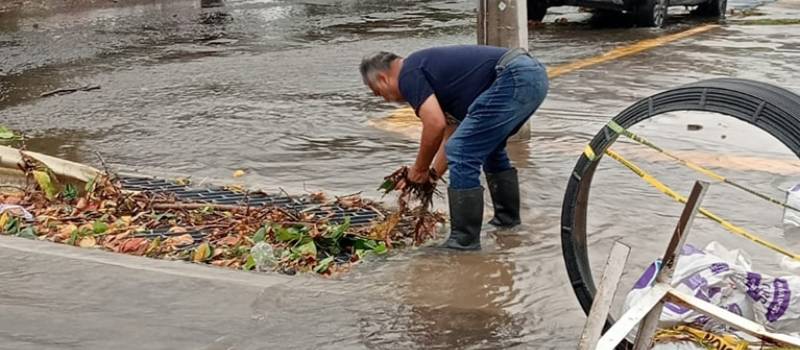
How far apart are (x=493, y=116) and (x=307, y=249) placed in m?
1.18

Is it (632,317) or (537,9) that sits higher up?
(632,317)

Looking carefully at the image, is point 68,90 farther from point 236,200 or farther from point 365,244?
point 365,244

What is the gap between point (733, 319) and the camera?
2756mm

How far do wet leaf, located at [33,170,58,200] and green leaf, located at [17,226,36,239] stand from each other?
709 mm

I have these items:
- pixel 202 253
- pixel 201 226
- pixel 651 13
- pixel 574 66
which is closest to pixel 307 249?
pixel 202 253

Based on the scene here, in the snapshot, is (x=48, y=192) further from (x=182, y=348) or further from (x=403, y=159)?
(x=182, y=348)

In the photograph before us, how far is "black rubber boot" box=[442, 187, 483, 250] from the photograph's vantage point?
493cm

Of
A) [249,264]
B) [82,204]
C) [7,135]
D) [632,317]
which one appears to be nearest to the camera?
[632,317]

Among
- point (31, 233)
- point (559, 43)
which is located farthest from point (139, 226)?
point (559, 43)

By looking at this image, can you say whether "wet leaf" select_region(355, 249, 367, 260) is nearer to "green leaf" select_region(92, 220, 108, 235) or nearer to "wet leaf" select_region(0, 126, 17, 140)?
"green leaf" select_region(92, 220, 108, 235)

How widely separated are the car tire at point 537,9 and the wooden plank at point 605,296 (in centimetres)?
1363

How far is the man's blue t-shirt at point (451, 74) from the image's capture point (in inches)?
189

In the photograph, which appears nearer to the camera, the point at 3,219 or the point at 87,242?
the point at 87,242

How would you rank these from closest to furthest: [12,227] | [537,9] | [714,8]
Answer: [12,227], [537,9], [714,8]
